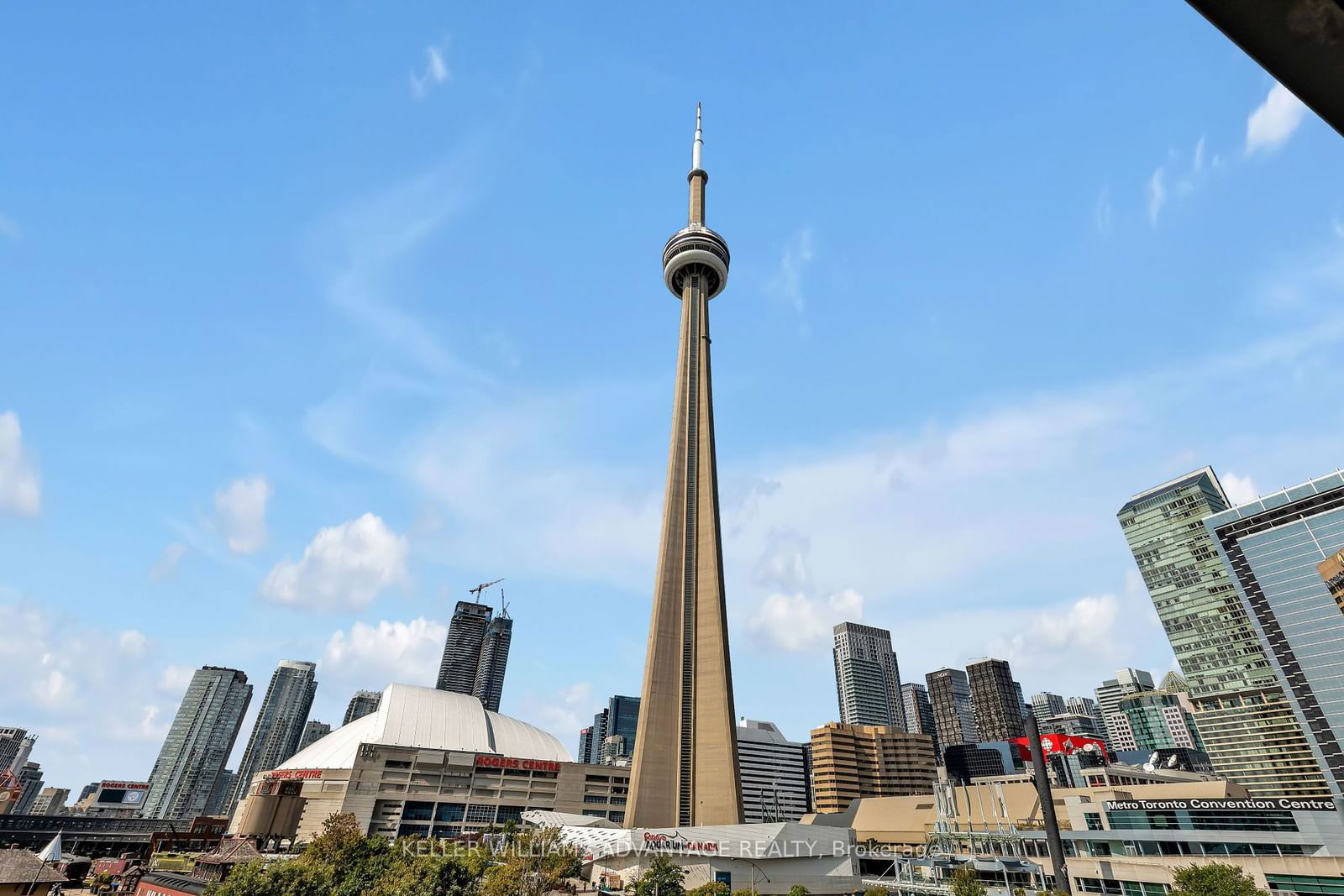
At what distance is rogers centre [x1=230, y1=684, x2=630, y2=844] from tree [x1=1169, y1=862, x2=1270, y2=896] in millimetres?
83156

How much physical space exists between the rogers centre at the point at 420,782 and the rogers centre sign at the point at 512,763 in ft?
0.64

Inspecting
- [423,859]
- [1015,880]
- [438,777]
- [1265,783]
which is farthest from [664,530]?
[1265,783]

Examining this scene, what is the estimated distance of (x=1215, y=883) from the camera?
2109 inches

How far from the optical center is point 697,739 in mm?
86438

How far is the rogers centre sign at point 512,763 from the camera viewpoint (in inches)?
4865

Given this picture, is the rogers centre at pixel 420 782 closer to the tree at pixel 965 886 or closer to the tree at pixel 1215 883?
the tree at pixel 965 886

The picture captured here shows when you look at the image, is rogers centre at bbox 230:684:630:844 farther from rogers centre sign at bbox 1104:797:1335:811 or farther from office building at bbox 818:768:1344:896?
rogers centre sign at bbox 1104:797:1335:811

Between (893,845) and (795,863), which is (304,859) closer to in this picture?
(795,863)

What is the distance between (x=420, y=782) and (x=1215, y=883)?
112955mm

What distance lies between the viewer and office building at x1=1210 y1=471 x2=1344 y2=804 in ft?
424

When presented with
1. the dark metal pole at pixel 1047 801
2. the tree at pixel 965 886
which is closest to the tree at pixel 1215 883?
the dark metal pole at pixel 1047 801

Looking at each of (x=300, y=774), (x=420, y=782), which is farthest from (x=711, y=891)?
(x=300, y=774)

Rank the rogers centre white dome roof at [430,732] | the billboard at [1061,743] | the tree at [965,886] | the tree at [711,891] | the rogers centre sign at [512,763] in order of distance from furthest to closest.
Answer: the rogers centre white dome roof at [430,732] → the rogers centre sign at [512,763] → the billboard at [1061,743] → the tree at [711,891] → the tree at [965,886]

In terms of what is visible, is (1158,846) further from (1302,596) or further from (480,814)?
(480,814)
